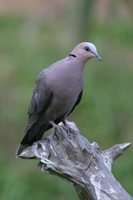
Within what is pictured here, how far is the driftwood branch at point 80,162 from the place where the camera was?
168 inches

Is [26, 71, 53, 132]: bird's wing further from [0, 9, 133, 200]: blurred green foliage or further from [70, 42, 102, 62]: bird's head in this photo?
[0, 9, 133, 200]: blurred green foliage

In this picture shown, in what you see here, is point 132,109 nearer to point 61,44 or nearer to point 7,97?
point 7,97

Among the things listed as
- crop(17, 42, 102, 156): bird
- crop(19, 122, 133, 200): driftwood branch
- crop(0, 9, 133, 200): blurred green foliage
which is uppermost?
crop(0, 9, 133, 200): blurred green foliage

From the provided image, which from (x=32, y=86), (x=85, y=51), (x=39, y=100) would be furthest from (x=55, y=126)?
(x=32, y=86)

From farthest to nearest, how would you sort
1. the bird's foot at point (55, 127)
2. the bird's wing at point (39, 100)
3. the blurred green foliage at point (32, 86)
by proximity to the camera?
the blurred green foliage at point (32, 86) < the bird's wing at point (39, 100) < the bird's foot at point (55, 127)

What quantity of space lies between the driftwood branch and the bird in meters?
0.21

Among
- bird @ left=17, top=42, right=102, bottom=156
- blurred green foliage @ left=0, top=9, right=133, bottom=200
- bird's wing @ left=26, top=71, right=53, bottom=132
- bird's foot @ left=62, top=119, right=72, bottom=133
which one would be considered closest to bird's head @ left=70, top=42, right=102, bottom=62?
bird @ left=17, top=42, right=102, bottom=156

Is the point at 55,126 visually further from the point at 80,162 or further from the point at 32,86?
the point at 32,86

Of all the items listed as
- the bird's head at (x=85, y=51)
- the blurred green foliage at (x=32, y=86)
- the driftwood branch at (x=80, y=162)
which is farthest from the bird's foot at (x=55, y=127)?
the blurred green foliage at (x=32, y=86)

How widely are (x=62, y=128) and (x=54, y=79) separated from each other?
0.86ft

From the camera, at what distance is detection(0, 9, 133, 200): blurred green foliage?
26.5 ft

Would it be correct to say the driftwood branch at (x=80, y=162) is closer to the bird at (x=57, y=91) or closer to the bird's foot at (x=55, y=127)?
the bird's foot at (x=55, y=127)

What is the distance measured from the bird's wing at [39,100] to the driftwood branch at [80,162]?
0.28 metres

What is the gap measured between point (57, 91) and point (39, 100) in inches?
7.1
